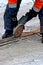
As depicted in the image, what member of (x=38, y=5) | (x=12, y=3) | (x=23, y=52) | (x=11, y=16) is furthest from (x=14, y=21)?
(x=23, y=52)

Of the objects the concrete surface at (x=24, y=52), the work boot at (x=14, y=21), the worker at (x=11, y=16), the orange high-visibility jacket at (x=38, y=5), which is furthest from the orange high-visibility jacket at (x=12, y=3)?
the concrete surface at (x=24, y=52)

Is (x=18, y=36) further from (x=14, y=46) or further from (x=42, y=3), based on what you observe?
(x=42, y=3)

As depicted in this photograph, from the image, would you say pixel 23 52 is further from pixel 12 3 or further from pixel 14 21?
pixel 12 3

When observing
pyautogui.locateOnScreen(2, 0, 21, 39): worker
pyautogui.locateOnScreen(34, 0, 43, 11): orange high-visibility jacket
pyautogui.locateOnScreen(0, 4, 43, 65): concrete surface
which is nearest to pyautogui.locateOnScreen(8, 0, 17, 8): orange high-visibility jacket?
pyautogui.locateOnScreen(2, 0, 21, 39): worker

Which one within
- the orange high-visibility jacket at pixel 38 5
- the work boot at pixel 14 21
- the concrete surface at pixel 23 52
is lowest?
the concrete surface at pixel 23 52

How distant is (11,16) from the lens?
4.82 metres

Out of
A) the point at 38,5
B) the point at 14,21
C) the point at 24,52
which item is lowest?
the point at 24,52

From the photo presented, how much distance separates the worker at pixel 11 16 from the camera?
4.73 m

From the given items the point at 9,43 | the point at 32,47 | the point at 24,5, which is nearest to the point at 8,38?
the point at 9,43

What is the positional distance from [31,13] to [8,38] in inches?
20.5

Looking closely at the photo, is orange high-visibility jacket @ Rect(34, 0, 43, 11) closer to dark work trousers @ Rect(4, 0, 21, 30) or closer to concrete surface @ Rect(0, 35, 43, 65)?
dark work trousers @ Rect(4, 0, 21, 30)

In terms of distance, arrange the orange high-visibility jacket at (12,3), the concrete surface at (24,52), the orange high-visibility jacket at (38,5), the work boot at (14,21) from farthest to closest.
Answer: the work boot at (14,21) → the orange high-visibility jacket at (12,3) → the orange high-visibility jacket at (38,5) → the concrete surface at (24,52)

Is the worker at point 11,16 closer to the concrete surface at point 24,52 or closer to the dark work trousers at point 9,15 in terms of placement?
the dark work trousers at point 9,15

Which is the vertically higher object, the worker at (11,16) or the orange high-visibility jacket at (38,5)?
the orange high-visibility jacket at (38,5)
